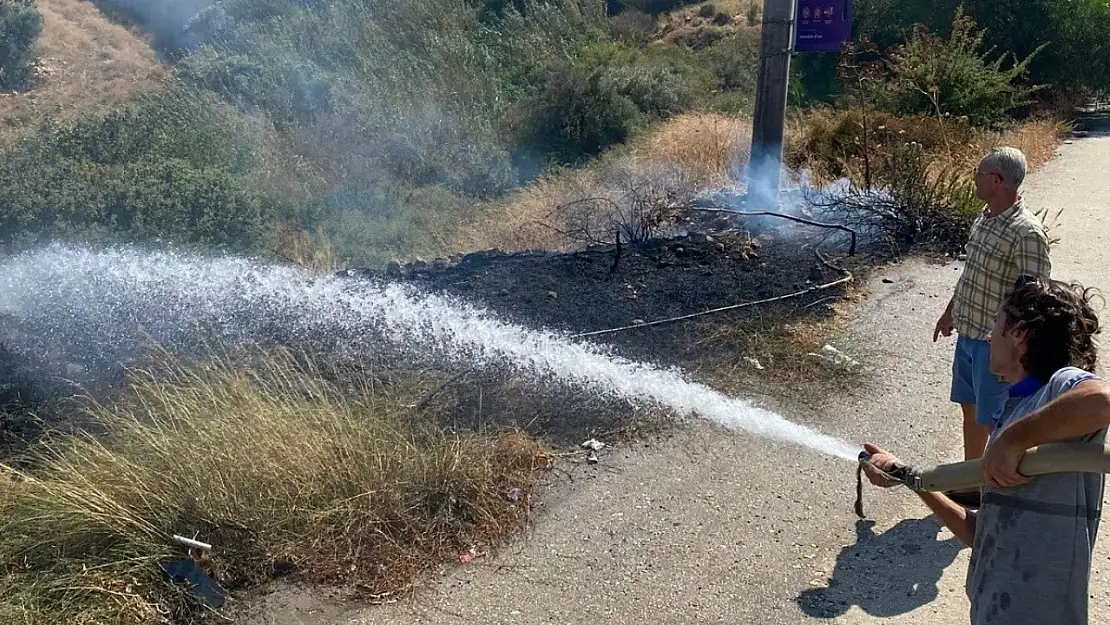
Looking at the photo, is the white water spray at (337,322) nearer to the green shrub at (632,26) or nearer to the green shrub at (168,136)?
the green shrub at (168,136)

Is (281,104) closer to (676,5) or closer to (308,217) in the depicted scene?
(308,217)

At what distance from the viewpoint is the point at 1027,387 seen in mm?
2137

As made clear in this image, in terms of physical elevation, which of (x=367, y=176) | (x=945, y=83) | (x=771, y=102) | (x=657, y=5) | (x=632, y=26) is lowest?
(x=367, y=176)

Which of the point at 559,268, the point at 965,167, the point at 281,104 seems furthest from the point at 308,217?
the point at 965,167

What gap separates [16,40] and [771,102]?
94.4 ft

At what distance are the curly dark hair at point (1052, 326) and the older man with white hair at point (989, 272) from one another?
Result: 1337 mm

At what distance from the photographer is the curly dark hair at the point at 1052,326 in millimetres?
2090

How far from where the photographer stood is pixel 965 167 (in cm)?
1037

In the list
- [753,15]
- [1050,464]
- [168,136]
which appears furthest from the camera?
[753,15]

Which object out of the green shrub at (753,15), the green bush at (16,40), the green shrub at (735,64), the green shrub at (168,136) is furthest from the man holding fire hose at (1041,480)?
the green bush at (16,40)

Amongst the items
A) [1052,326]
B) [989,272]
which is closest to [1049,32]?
[989,272]

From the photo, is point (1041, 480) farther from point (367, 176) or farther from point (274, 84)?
point (274, 84)

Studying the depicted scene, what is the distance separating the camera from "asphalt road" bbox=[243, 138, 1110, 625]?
338cm

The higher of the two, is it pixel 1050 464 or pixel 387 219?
pixel 1050 464
